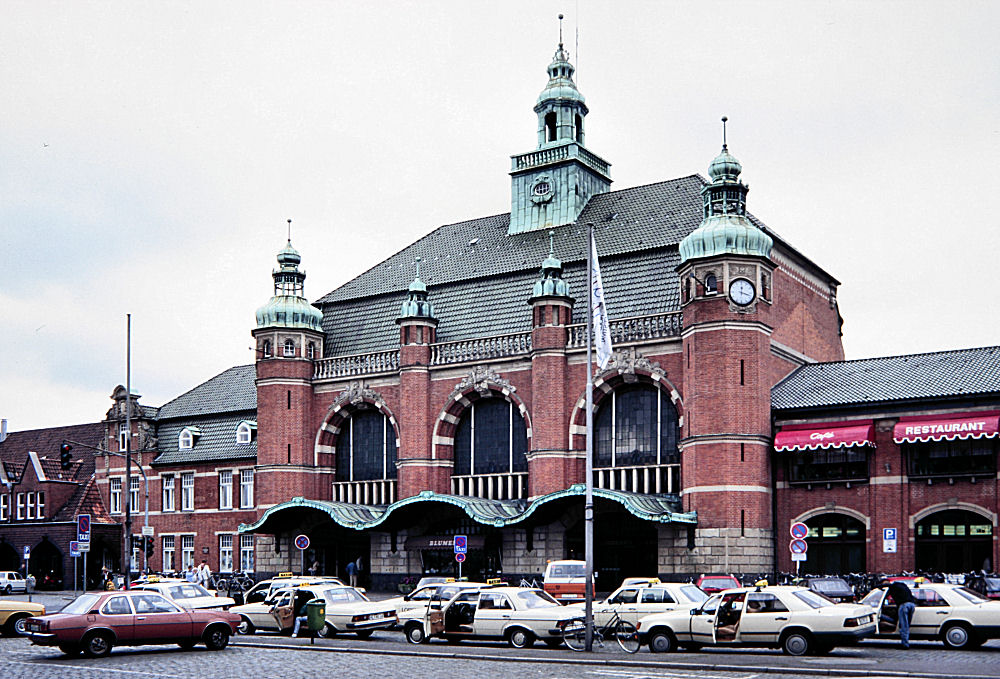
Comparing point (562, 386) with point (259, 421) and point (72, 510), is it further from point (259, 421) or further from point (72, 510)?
point (72, 510)

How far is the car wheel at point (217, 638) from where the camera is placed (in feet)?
88.0

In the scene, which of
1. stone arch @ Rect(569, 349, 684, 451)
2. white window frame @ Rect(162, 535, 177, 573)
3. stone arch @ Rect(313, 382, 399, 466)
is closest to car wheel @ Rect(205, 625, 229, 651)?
stone arch @ Rect(569, 349, 684, 451)

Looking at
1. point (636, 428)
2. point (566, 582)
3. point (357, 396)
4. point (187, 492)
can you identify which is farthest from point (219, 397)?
point (566, 582)

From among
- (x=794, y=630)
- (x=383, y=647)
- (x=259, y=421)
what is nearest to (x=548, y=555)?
(x=259, y=421)

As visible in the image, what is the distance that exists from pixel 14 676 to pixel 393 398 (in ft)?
108

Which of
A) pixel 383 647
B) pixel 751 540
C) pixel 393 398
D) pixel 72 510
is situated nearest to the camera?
pixel 383 647

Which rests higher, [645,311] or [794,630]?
[645,311]

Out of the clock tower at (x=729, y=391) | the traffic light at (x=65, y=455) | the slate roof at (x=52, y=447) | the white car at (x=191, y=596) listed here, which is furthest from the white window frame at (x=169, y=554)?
the white car at (x=191, y=596)

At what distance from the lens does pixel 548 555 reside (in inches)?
1913

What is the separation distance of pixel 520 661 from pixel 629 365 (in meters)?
23.6

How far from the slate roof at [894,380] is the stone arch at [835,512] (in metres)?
3.76

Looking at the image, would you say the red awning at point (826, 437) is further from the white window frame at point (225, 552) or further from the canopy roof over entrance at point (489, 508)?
the white window frame at point (225, 552)

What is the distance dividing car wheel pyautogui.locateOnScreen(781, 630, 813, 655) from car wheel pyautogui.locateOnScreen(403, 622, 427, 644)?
9351 mm

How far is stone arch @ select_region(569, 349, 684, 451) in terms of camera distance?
153ft
